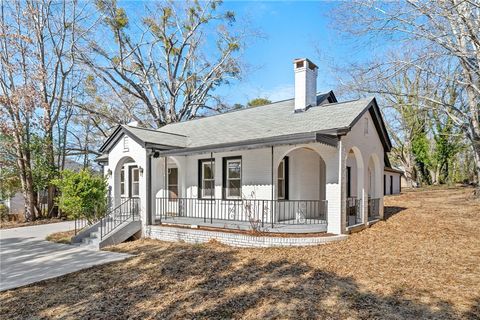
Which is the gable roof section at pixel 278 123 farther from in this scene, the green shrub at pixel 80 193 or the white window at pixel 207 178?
the green shrub at pixel 80 193

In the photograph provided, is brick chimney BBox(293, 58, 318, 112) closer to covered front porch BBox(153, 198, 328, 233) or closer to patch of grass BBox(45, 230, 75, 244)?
covered front porch BBox(153, 198, 328, 233)

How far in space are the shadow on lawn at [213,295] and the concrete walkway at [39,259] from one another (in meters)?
0.62

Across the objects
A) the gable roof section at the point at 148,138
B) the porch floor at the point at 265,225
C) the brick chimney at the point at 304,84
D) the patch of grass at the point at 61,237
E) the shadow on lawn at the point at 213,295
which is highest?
the brick chimney at the point at 304,84

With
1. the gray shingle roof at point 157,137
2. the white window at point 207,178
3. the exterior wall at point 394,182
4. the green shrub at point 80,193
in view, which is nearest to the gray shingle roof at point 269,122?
the gray shingle roof at point 157,137

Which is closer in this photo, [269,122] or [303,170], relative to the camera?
[303,170]

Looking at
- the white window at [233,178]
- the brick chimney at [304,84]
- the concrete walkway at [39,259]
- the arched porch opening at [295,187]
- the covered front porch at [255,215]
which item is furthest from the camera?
the brick chimney at [304,84]

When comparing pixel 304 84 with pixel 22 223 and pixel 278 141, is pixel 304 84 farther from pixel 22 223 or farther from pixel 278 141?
pixel 22 223

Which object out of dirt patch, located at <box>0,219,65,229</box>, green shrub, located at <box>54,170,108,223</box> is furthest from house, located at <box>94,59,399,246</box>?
dirt patch, located at <box>0,219,65,229</box>

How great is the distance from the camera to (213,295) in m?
5.66

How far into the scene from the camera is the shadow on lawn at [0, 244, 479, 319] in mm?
4918

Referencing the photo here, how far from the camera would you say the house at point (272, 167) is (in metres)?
9.59

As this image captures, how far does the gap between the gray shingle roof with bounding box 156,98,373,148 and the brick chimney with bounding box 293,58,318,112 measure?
0.42 m

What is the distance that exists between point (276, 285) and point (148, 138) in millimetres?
8291

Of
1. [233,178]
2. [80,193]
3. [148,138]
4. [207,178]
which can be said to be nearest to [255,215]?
[233,178]
